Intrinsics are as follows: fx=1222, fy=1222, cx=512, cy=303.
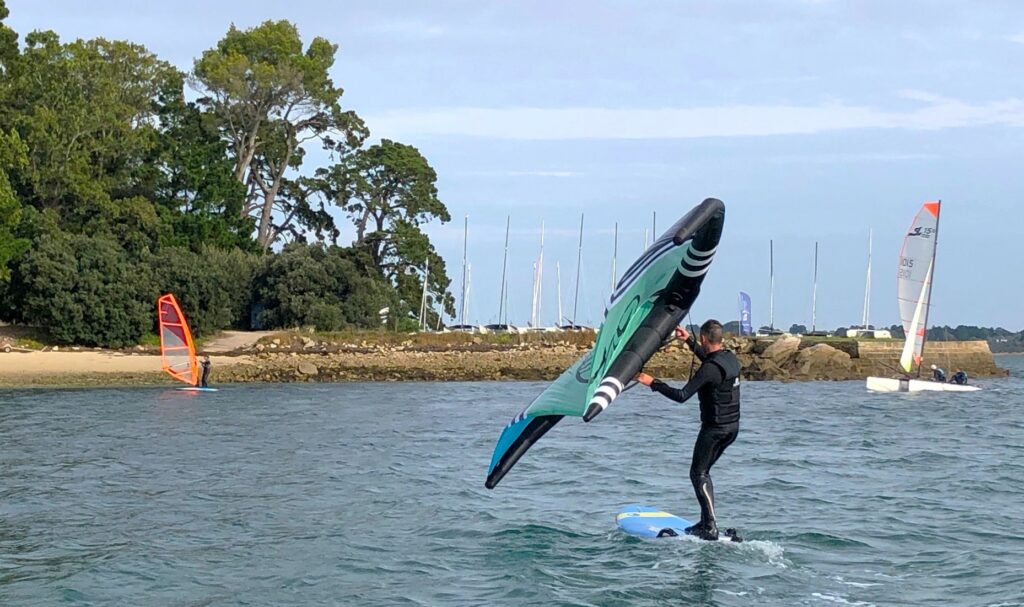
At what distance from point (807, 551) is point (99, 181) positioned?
38.9 meters

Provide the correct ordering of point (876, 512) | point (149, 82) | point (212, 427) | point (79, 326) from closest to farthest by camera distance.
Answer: point (876, 512)
point (212, 427)
point (79, 326)
point (149, 82)

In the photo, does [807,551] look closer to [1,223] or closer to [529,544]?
[529,544]

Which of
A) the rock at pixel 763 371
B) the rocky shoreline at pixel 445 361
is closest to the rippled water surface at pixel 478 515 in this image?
the rocky shoreline at pixel 445 361

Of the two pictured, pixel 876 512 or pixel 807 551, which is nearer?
pixel 807 551

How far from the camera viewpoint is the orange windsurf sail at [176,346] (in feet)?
103

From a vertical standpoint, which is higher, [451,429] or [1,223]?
[1,223]

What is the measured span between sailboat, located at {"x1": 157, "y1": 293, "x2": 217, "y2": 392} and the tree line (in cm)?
655

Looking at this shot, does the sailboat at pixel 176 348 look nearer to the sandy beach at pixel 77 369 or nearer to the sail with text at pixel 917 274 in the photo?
the sandy beach at pixel 77 369

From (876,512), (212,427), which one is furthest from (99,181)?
(876,512)

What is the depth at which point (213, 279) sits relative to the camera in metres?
41.6


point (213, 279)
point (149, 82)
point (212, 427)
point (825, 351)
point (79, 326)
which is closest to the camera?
point (212, 427)

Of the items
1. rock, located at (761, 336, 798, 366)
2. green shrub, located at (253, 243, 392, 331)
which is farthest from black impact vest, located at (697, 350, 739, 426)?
rock, located at (761, 336, 798, 366)

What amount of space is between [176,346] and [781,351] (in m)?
22.2

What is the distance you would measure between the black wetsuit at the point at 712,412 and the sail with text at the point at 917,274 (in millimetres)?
28721
